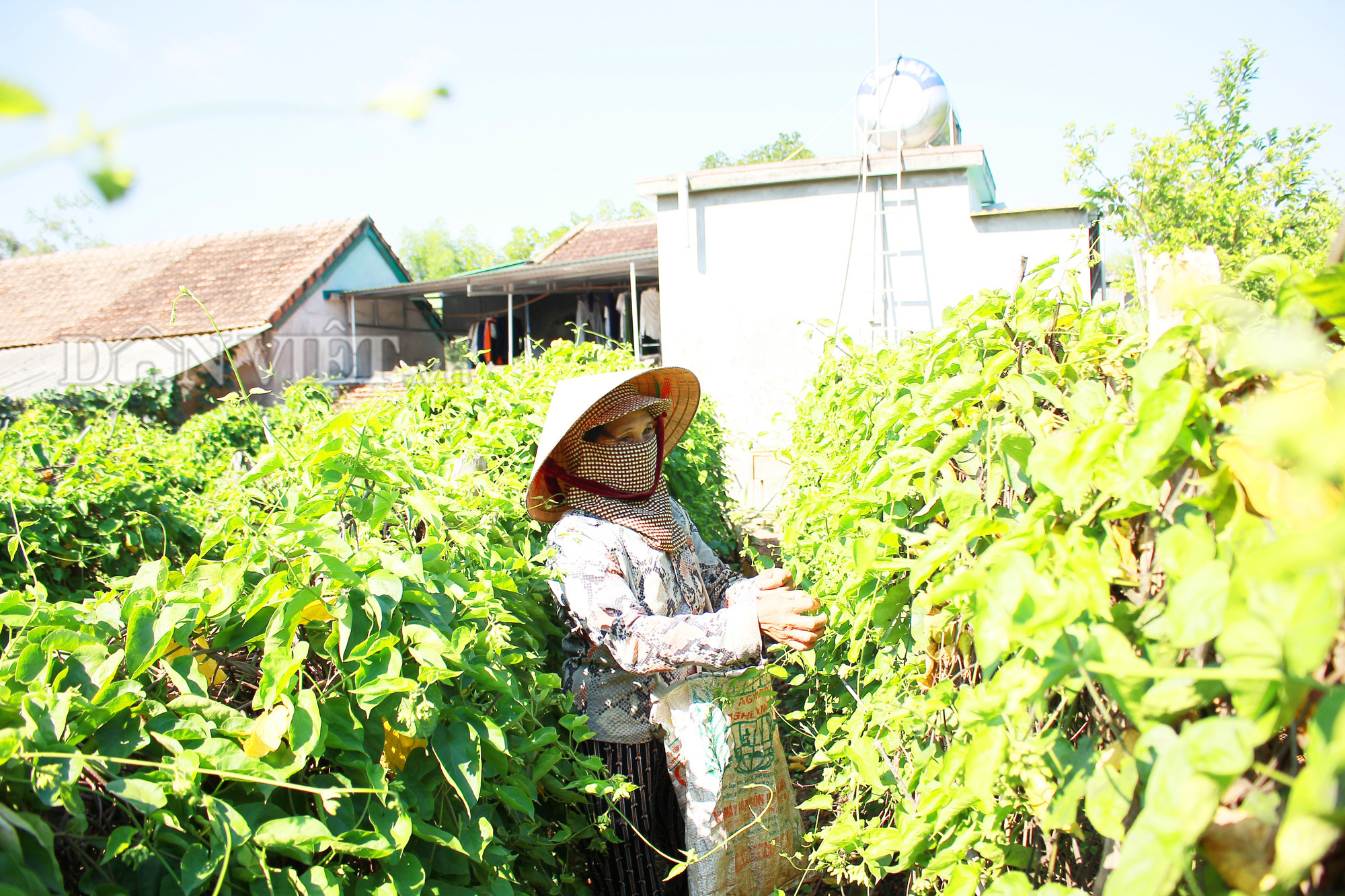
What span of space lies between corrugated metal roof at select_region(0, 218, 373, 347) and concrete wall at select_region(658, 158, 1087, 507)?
1038 cm

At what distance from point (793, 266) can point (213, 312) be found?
14860 millimetres

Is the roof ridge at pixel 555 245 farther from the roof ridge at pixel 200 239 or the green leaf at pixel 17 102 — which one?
the green leaf at pixel 17 102

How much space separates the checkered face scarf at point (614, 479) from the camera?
2.56m

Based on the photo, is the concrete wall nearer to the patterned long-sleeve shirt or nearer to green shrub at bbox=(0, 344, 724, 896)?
the patterned long-sleeve shirt

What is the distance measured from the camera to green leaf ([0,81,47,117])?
309 mm

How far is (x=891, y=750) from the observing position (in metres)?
1.78

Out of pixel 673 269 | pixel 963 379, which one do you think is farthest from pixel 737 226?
pixel 963 379

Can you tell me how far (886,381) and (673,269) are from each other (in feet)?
37.3

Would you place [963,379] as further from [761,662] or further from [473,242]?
[473,242]

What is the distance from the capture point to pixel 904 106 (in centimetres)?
1236

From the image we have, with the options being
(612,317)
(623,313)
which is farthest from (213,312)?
(623,313)

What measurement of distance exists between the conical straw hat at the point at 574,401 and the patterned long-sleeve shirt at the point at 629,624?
0.17 metres

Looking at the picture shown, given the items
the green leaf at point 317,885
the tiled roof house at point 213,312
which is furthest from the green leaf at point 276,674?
the tiled roof house at point 213,312

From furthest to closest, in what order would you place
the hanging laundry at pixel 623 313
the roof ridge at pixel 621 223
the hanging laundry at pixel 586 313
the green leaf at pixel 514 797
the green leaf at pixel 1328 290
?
1. the roof ridge at pixel 621 223
2. the hanging laundry at pixel 586 313
3. the hanging laundry at pixel 623 313
4. the green leaf at pixel 514 797
5. the green leaf at pixel 1328 290
